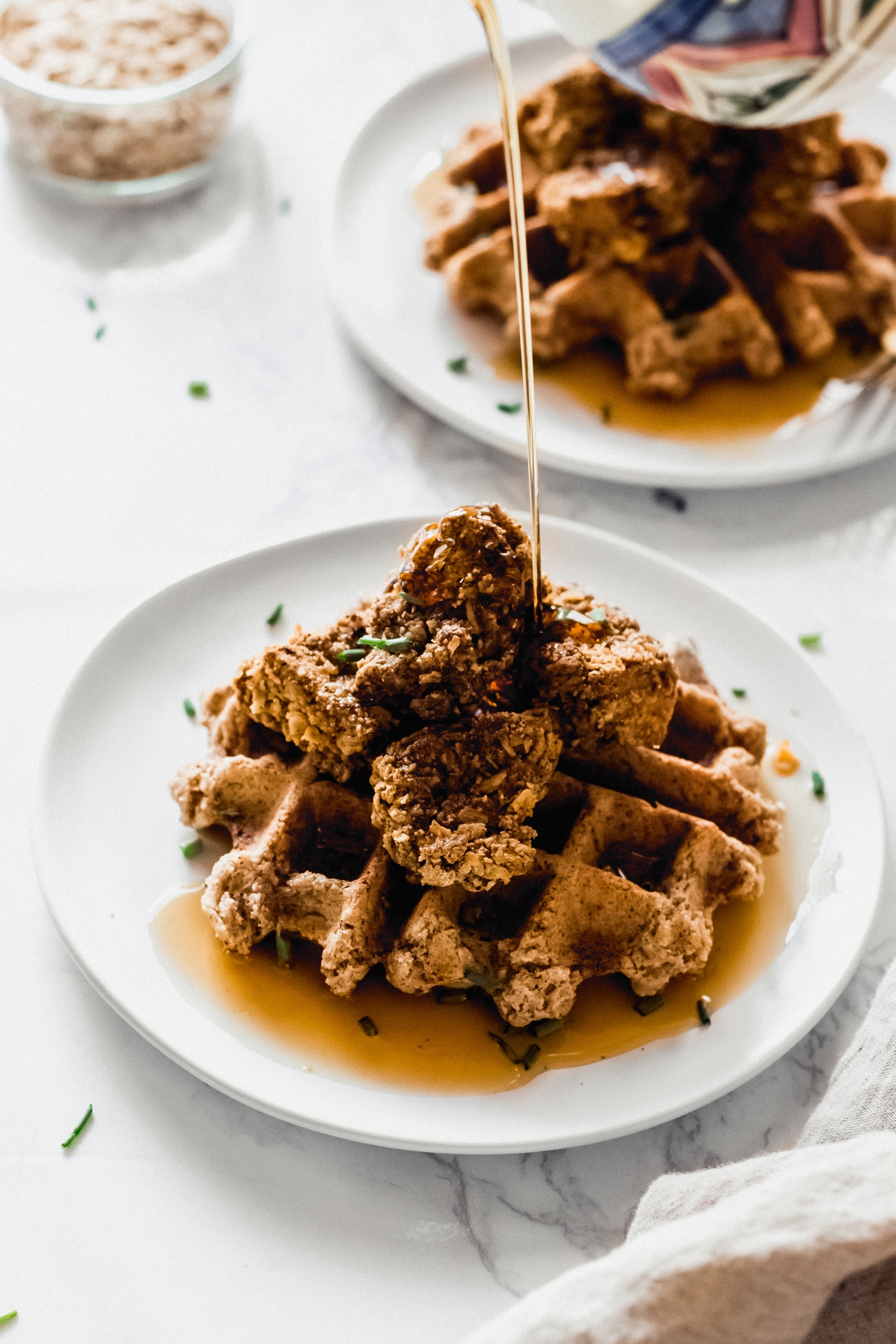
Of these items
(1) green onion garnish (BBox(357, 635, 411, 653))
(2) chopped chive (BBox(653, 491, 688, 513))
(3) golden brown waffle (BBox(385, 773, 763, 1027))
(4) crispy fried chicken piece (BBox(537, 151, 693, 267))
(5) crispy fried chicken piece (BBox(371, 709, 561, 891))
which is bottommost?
(2) chopped chive (BBox(653, 491, 688, 513))

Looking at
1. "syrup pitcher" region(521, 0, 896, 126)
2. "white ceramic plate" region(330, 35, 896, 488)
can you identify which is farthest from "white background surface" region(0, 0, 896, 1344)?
"syrup pitcher" region(521, 0, 896, 126)

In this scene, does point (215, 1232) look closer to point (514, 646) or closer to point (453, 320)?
point (514, 646)

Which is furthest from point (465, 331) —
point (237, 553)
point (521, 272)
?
point (521, 272)

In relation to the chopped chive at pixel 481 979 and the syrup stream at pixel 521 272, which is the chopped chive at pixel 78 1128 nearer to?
the chopped chive at pixel 481 979

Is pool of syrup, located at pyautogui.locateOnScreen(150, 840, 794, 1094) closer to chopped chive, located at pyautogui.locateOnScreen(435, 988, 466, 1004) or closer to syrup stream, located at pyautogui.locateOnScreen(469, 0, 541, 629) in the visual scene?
chopped chive, located at pyautogui.locateOnScreen(435, 988, 466, 1004)

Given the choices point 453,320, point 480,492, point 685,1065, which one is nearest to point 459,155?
point 453,320

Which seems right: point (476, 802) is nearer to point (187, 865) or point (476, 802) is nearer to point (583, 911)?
point (583, 911)
